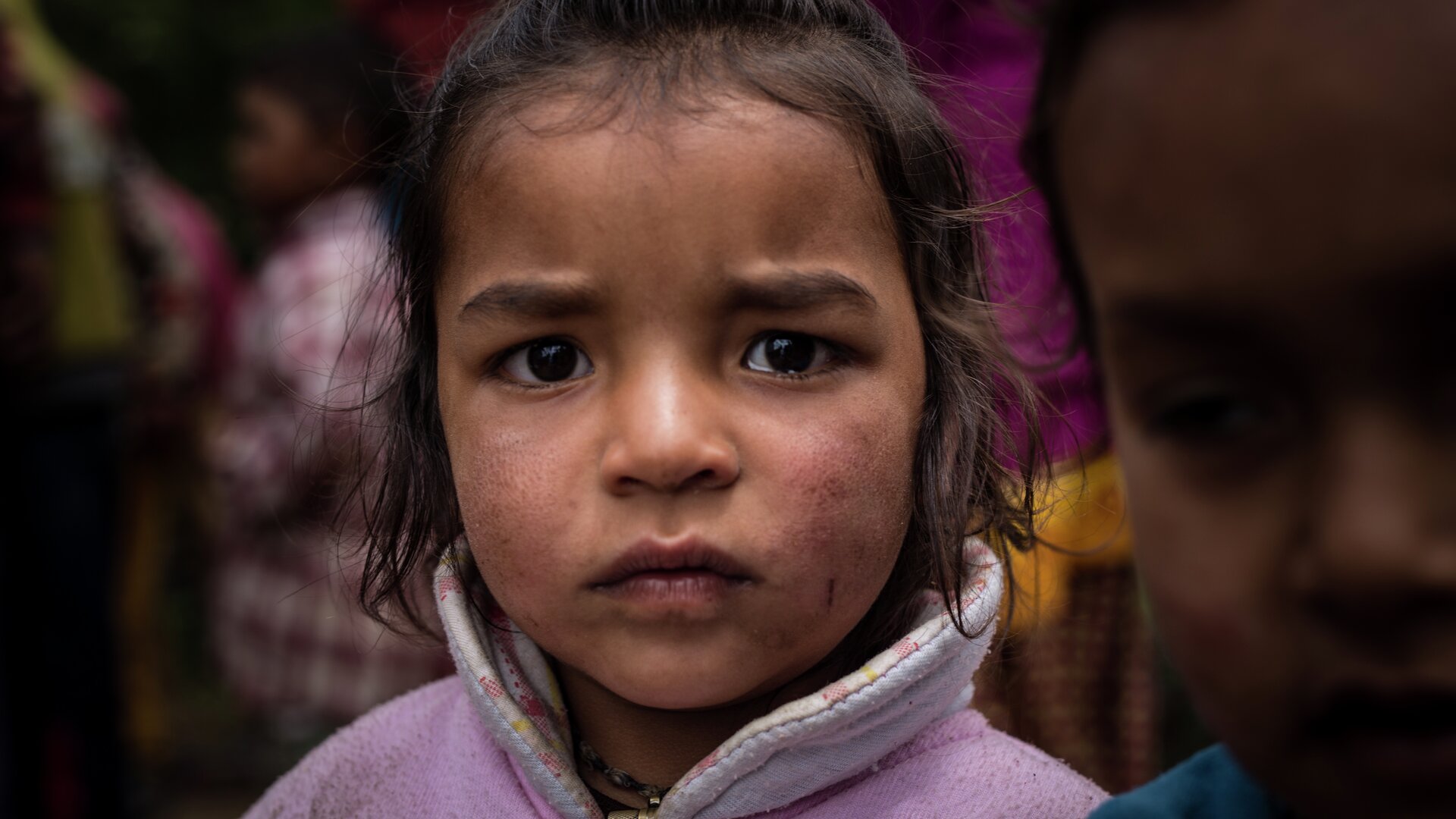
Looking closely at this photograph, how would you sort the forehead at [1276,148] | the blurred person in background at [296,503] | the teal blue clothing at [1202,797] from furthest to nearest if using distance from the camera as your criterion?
the blurred person in background at [296,503] < the teal blue clothing at [1202,797] < the forehead at [1276,148]

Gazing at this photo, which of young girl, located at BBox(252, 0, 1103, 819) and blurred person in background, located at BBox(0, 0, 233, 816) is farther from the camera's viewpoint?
blurred person in background, located at BBox(0, 0, 233, 816)

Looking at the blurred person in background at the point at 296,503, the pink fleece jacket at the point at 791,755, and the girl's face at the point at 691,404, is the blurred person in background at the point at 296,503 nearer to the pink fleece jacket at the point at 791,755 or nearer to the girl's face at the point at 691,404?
the pink fleece jacket at the point at 791,755

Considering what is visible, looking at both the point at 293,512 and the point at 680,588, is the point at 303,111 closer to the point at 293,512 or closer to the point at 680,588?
the point at 293,512

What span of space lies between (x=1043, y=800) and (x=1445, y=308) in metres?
0.79

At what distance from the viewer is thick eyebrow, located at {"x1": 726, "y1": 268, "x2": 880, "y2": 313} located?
4.63 ft

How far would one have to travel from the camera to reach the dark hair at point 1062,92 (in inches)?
38.5

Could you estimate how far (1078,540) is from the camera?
2.44 metres

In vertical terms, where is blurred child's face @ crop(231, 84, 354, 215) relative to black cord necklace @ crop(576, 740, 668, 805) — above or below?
below

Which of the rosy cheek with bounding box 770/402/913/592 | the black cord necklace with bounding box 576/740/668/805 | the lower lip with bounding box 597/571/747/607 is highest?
Answer: the rosy cheek with bounding box 770/402/913/592

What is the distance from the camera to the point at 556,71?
155 centimetres

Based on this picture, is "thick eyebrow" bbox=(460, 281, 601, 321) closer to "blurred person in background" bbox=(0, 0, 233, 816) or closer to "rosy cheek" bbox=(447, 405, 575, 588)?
"rosy cheek" bbox=(447, 405, 575, 588)

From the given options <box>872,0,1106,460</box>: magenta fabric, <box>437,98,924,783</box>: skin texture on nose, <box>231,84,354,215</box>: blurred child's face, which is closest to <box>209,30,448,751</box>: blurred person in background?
<box>231,84,354,215</box>: blurred child's face

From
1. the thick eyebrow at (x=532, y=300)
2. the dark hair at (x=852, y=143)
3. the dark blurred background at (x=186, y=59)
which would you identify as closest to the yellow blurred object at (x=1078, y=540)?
the dark hair at (x=852, y=143)

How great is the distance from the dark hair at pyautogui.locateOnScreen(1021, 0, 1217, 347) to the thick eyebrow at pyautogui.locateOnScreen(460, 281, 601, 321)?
0.46 meters
